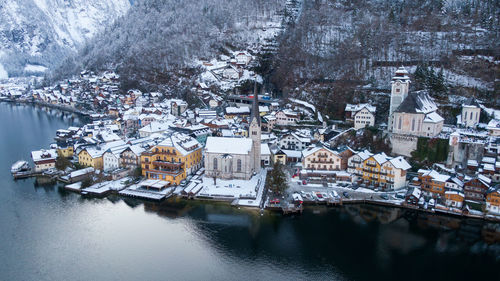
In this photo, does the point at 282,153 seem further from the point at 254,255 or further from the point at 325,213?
the point at 254,255

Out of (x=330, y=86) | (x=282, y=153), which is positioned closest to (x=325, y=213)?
(x=282, y=153)

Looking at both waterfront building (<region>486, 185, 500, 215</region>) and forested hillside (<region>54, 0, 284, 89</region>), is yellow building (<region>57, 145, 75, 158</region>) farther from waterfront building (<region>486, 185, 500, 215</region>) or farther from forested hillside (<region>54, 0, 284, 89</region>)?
waterfront building (<region>486, 185, 500, 215</region>)

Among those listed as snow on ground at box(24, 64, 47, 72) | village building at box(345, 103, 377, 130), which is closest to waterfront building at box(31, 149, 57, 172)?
village building at box(345, 103, 377, 130)

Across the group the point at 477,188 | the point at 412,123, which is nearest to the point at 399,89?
the point at 412,123

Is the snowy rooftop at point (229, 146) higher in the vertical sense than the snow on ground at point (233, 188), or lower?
higher

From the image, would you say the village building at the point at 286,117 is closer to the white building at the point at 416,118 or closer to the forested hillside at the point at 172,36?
the white building at the point at 416,118

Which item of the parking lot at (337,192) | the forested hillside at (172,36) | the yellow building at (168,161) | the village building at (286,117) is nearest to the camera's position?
the parking lot at (337,192)

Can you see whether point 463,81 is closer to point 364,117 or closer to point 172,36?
point 364,117

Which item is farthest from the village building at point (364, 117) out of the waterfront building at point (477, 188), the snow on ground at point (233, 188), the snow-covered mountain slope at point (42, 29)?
the snow-covered mountain slope at point (42, 29)
